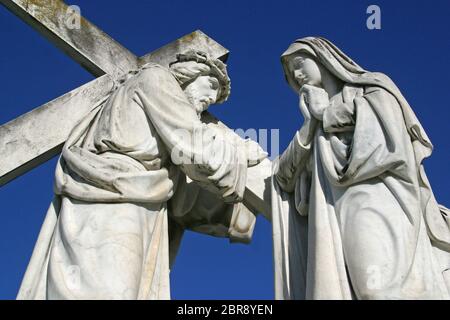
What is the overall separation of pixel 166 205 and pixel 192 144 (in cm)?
57

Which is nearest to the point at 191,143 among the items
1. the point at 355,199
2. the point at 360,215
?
the point at 355,199

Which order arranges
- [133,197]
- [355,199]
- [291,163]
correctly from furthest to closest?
[291,163]
[133,197]
[355,199]


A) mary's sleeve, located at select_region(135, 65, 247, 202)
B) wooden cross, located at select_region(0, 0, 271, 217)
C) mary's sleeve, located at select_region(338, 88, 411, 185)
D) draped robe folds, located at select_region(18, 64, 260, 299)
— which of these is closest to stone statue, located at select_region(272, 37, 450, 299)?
mary's sleeve, located at select_region(338, 88, 411, 185)

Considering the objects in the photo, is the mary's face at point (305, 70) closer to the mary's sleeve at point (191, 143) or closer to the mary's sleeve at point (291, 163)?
the mary's sleeve at point (291, 163)

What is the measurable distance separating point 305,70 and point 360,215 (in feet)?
5.84

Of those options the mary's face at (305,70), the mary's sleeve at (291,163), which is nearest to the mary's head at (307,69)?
the mary's face at (305,70)

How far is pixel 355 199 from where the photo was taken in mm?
6688

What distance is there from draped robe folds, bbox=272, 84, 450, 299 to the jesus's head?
4.51ft

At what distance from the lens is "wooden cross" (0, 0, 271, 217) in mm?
8594

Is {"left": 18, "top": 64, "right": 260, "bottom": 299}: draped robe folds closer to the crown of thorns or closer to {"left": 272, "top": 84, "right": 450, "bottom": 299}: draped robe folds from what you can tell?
the crown of thorns

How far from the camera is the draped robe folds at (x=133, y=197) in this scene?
664 centimetres

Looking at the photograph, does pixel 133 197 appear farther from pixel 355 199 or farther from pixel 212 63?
pixel 212 63
